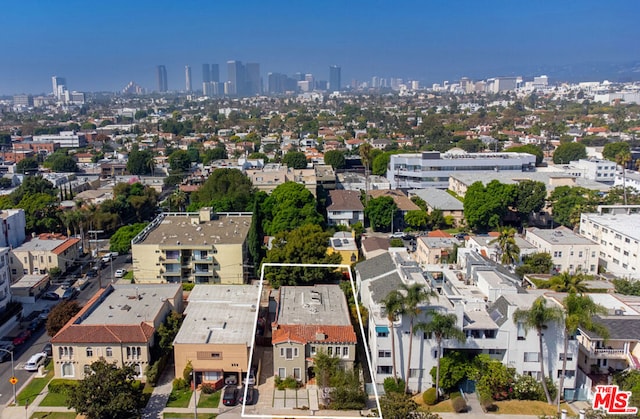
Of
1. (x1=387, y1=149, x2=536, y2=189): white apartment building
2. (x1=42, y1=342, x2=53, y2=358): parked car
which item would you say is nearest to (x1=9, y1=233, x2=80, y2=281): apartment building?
(x1=42, y1=342, x2=53, y2=358): parked car

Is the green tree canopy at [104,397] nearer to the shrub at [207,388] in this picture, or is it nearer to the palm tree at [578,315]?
the shrub at [207,388]

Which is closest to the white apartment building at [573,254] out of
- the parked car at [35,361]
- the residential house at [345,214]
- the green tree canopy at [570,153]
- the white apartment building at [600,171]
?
the residential house at [345,214]

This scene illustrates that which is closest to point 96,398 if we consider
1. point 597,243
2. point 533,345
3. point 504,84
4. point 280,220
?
point 533,345

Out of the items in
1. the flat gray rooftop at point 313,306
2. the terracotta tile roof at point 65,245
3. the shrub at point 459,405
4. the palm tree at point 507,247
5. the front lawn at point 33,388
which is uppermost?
the palm tree at point 507,247

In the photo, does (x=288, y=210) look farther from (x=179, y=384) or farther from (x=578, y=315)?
(x=578, y=315)

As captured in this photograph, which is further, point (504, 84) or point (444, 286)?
point (504, 84)

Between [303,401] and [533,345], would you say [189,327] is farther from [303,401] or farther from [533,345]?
[533,345]
